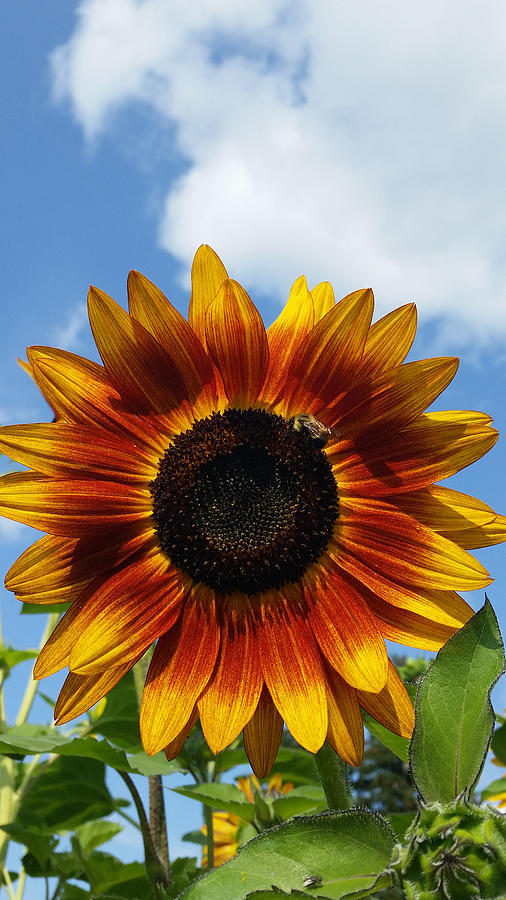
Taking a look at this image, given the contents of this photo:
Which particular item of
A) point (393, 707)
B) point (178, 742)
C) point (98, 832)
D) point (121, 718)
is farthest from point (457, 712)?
point (98, 832)

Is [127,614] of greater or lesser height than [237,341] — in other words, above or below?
below

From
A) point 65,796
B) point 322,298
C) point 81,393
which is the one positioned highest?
point 322,298

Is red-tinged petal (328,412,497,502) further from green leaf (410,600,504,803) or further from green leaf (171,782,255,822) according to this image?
green leaf (171,782,255,822)

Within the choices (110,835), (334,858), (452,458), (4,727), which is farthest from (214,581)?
(110,835)

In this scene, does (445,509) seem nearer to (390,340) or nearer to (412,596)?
(412,596)

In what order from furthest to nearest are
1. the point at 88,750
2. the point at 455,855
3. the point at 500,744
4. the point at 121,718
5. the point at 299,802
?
the point at 121,718, the point at 299,802, the point at 500,744, the point at 88,750, the point at 455,855

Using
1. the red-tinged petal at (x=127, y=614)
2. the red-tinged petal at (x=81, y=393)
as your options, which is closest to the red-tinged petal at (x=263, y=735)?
the red-tinged petal at (x=127, y=614)

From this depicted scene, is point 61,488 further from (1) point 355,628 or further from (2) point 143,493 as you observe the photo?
(1) point 355,628

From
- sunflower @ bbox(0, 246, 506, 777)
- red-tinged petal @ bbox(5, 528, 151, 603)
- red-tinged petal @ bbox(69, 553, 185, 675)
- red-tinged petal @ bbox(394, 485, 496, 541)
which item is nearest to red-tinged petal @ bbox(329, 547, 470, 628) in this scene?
sunflower @ bbox(0, 246, 506, 777)
